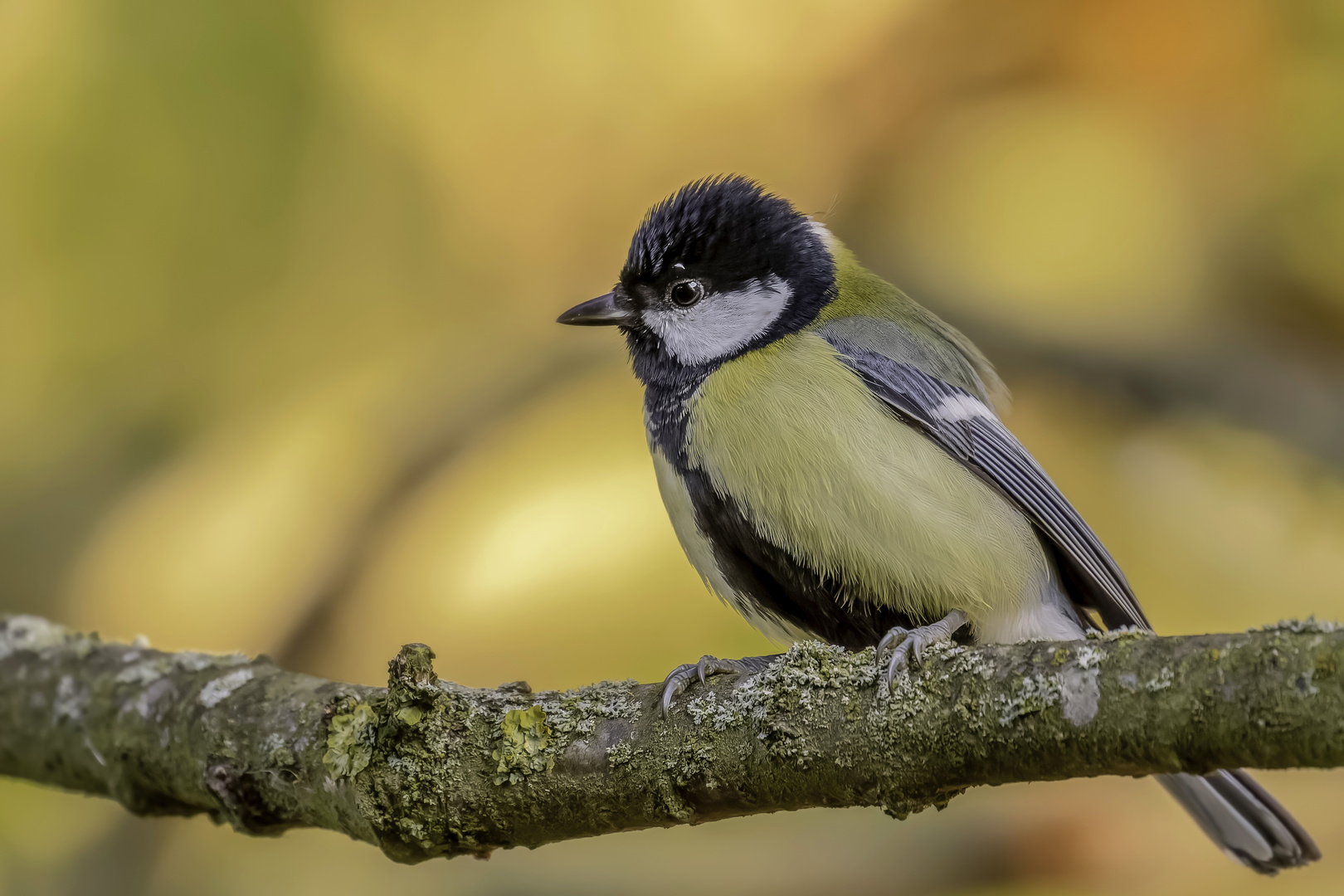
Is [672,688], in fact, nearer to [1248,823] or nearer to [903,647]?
[903,647]

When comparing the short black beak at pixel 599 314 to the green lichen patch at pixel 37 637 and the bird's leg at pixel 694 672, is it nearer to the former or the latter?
the bird's leg at pixel 694 672

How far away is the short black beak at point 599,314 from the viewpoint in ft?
4.25

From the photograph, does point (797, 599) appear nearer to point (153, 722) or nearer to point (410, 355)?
point (153, 722)

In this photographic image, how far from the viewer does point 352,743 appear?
897mm

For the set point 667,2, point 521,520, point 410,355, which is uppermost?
point 667,2

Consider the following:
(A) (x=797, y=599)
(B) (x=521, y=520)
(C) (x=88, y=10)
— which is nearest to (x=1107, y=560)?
(A) (x=797, y=599)

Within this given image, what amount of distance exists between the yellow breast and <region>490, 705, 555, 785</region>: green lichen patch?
361mm

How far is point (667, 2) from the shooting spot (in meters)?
1.73

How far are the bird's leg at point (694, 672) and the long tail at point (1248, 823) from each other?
59cm

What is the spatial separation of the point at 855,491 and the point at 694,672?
29cm

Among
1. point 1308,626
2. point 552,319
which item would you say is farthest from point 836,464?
point 552,319

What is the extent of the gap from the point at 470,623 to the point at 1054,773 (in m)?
1.19

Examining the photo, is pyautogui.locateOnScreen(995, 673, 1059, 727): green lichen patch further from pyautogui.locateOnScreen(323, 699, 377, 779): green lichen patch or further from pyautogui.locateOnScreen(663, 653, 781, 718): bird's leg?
pyautogui.locateOnScreen(323, 699, 377, 779): green lichen patch

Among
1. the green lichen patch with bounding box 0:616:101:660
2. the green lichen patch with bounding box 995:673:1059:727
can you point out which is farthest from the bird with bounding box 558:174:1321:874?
the green lichen patch with bounding box 0:616:101:660
